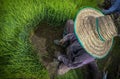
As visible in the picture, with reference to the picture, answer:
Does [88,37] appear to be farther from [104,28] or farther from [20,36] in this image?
[20,36]

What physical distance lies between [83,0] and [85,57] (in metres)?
0.97

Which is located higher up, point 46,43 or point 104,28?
point 46,43

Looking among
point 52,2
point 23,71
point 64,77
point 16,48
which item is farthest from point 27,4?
point 64,77

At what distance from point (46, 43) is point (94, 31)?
0.87 meters

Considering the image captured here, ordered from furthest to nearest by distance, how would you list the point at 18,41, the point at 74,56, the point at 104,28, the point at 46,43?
1. the point at 46,43
2. the point at 18,41
3. the point at 74,56
4. the point at 104,28

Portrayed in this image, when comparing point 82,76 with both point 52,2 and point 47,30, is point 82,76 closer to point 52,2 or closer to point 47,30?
point 47,30

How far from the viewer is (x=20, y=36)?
2572 mm

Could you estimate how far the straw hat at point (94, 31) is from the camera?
6.50ft

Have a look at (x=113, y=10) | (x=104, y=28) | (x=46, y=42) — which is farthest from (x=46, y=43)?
(x=104, y=28)

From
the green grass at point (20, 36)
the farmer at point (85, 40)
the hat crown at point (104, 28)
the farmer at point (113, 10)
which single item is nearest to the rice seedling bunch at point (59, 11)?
the green grass at point (20, 36)

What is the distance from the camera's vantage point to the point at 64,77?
291cm

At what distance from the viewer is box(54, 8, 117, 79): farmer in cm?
201

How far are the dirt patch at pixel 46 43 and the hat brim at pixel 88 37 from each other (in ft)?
2.13

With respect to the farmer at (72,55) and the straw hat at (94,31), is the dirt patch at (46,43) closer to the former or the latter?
the farmer at (72,55)
